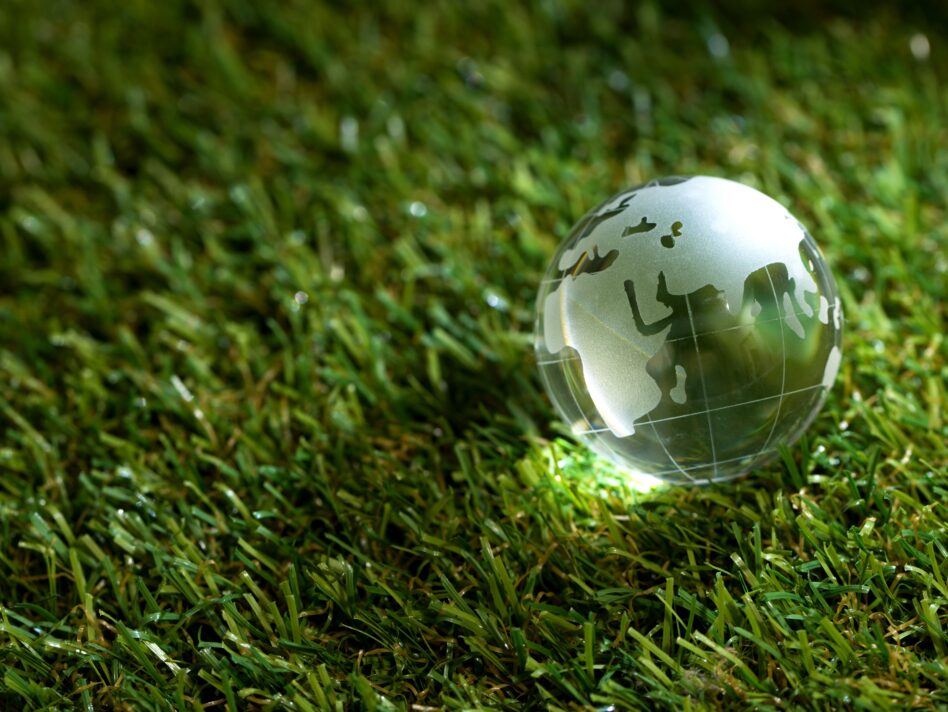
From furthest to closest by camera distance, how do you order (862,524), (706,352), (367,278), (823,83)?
(823,83) → (367,278) → (862,524) → (706,352)

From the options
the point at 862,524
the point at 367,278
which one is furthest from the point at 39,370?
the point at 862,524

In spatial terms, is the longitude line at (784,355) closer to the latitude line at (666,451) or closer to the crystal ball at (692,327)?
the crystal ball at (692,327)

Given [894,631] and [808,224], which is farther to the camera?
[808,224]

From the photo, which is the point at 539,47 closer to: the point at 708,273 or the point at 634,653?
the point at 708,273

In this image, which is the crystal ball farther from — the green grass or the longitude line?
the green grass

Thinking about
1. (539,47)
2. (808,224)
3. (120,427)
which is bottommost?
(120,427)

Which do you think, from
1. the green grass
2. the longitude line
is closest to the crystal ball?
the longitude line

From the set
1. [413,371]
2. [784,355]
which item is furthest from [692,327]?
[413,371]

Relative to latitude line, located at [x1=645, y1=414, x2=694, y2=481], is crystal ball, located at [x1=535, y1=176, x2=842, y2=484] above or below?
above
